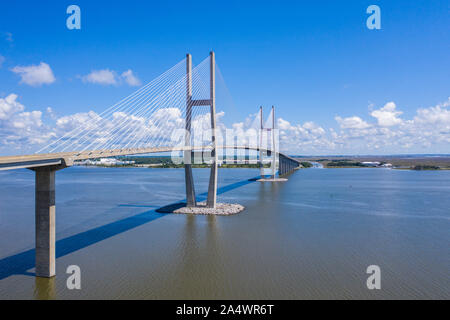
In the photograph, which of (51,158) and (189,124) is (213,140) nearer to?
(189,124)

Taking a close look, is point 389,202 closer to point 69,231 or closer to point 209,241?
point 209,241

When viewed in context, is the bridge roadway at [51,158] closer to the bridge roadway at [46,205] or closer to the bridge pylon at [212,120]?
the bridge roadway at [46,205]

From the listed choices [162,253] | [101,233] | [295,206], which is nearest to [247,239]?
[162,253]

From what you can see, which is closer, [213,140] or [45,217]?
[45,217]

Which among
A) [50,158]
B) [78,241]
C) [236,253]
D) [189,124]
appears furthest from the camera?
[189,124]

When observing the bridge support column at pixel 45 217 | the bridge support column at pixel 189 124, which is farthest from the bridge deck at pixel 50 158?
the bridge support column at pixel 189 124

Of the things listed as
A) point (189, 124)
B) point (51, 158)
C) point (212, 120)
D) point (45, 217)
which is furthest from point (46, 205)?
point (212, 120)
